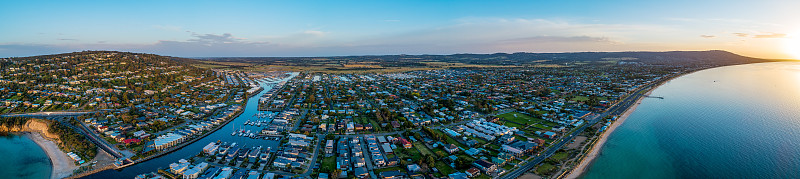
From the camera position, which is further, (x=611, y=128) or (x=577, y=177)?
(x=611, y=128)

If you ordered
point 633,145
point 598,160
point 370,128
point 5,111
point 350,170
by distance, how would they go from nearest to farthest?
point 350,170 → point 598,160 → point 633,145 → point 370,128 → point 5,111

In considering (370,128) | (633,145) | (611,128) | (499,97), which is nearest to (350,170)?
(370,128)

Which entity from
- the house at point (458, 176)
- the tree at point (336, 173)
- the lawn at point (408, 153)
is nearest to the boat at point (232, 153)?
the tree at point (336, 173)

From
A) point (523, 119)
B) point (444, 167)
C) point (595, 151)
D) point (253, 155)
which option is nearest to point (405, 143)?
point (444, 167)

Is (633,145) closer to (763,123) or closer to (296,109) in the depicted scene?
(763,123)

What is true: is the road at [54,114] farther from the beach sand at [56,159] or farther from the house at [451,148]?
the house at [451,148]

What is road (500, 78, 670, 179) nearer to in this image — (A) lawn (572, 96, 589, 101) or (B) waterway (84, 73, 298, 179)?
(A) lawn (572, 96, 589, 101)

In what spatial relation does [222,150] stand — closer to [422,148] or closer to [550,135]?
[422,148]

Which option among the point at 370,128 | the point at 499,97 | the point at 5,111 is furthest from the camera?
the point at 499,97
